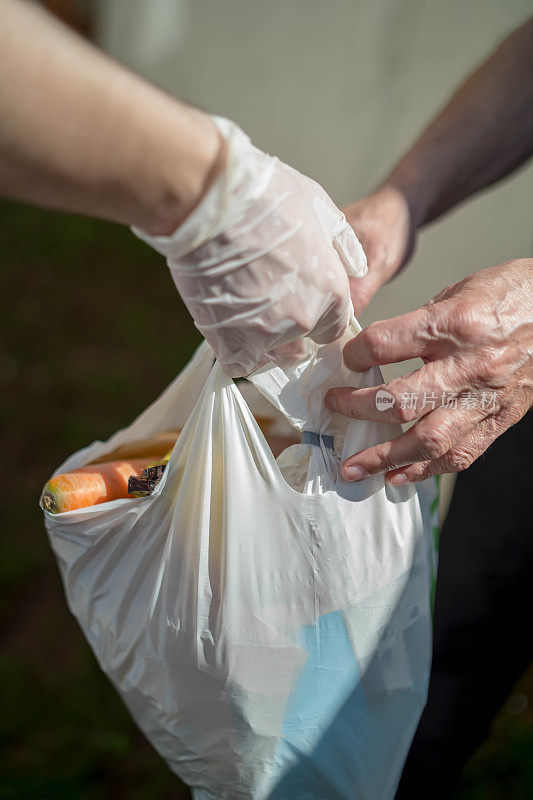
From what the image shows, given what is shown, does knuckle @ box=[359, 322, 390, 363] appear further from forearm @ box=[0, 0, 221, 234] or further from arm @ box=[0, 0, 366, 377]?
forearm @ box=[0, 0, 221, 234]

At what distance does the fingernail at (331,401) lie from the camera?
2.87ft

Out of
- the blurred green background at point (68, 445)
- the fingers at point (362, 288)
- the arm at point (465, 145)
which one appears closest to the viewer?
the fingers at point (362, 288)

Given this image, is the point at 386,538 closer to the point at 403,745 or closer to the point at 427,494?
the point at 427,494

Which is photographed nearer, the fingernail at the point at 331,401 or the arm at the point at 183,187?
the arm at the point at 183,187

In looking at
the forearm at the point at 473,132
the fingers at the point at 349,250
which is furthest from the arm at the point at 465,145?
the fingers at the point at 349,250

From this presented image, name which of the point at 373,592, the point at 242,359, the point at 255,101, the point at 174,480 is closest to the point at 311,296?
the point at 242,359

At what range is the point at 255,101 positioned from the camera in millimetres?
2609

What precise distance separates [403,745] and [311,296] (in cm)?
69

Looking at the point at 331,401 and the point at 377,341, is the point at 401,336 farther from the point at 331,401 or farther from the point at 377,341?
Answer: the point at 331,401

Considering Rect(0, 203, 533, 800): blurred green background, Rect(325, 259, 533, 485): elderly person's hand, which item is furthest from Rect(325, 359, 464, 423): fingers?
Rect(0, 203, 533, 800): blurred green background

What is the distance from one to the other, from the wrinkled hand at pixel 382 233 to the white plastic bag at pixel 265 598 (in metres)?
0.22

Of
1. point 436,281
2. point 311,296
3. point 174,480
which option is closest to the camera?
point 311,296

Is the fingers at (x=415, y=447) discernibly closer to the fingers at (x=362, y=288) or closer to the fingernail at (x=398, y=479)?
the fingernail at (x=398, y=479)

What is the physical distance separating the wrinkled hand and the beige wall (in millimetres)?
364
